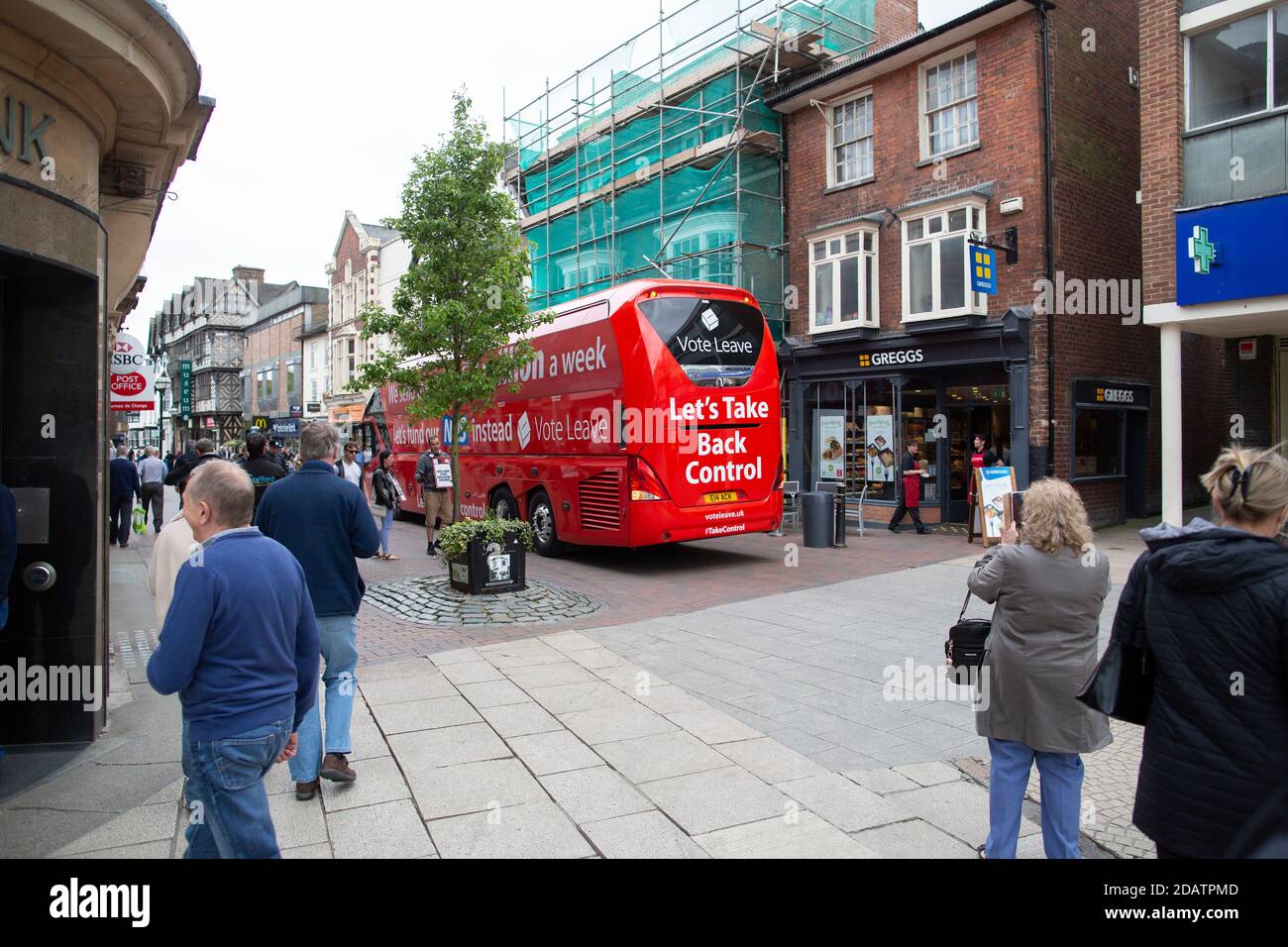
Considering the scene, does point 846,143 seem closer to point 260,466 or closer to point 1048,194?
point 1048,194

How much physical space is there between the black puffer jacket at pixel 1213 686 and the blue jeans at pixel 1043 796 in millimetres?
728

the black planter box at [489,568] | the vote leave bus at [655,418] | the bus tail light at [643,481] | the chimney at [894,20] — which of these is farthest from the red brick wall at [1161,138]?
the black planter box at [489,568]

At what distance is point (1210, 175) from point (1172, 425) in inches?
155

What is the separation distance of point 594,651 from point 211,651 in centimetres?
493

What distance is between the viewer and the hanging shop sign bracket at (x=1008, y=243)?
15641 millimetres

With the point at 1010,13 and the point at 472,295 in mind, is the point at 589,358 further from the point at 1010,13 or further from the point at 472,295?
the point at 1010,13

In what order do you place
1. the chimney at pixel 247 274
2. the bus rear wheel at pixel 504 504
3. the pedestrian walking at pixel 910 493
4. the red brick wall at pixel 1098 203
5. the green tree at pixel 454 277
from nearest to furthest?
the green tree at pixel 454 277 → the bus rear wheel at pixel 504 504 → the red brick wall at pixel 1098 203 → the pedestrian walking at pixel 910 493 → the chimney at pixel 247 274

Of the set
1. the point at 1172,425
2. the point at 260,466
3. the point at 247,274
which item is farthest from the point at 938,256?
the point at 247,274

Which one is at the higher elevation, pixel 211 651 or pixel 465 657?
pixel 211 651

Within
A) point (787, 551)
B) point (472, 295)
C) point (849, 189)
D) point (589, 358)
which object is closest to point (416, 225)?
point (472, 295)

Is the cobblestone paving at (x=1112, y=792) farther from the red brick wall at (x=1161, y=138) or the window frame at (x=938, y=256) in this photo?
the window frame at (x=938, y=256)

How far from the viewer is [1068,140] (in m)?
16.1

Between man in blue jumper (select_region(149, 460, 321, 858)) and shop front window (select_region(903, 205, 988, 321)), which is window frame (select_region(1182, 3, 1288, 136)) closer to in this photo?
shop front window (select_region(903, 205, 988, 321))
